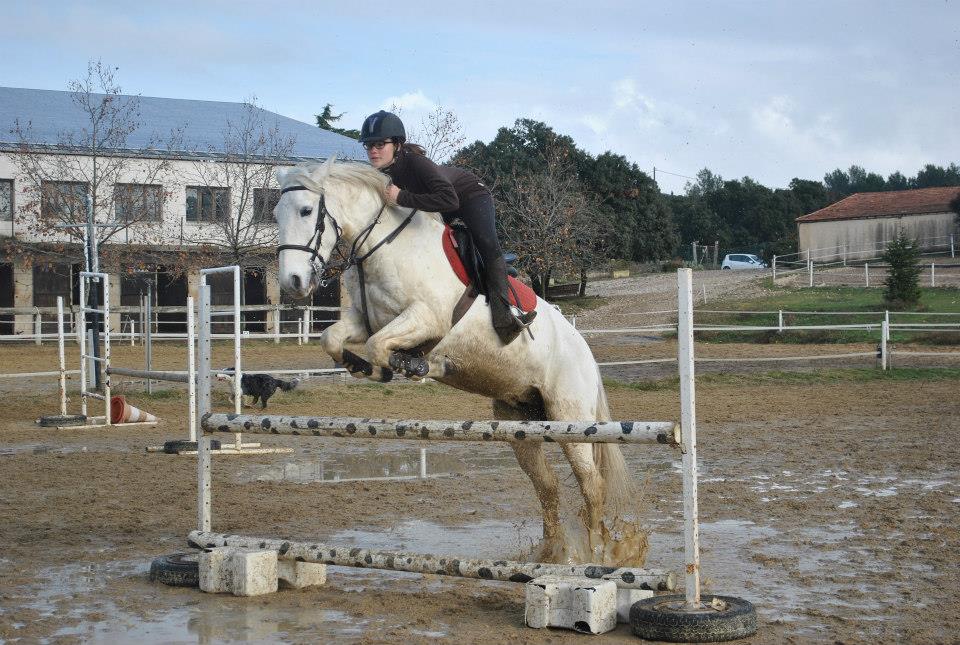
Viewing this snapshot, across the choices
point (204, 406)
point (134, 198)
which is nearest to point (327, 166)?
point (204, 406)

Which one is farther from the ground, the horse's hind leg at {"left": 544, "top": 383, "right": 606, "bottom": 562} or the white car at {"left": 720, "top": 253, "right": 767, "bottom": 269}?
the white car at {"left": 720, "top": 253, "right": 767, "bottom": 269}

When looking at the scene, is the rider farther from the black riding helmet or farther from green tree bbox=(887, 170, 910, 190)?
green tree bbox=(887, 170, 910, 190)

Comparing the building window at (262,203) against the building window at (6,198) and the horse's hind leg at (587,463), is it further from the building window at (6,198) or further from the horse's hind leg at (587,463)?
the horse's hind leg at (587,463)

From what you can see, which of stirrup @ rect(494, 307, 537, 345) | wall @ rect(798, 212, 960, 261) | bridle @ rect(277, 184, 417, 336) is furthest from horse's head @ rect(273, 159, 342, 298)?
wall @ rect(798, 212, 960, 261)

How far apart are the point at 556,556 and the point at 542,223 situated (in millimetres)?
28599

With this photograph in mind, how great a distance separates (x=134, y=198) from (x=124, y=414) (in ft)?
46.3

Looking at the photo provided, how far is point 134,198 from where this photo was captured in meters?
25.6

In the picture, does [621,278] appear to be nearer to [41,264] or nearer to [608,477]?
[41,264]

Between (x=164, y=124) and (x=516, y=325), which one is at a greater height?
(x=164, y=124)

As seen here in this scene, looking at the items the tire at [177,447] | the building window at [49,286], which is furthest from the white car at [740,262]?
Answer: the tire at [177,447]

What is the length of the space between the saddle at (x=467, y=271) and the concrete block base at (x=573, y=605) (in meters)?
1.47

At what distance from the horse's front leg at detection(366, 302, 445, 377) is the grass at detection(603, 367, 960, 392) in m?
12.7

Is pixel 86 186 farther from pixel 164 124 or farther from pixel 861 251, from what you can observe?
pixel 861 251

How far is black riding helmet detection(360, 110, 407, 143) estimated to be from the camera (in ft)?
17.2
